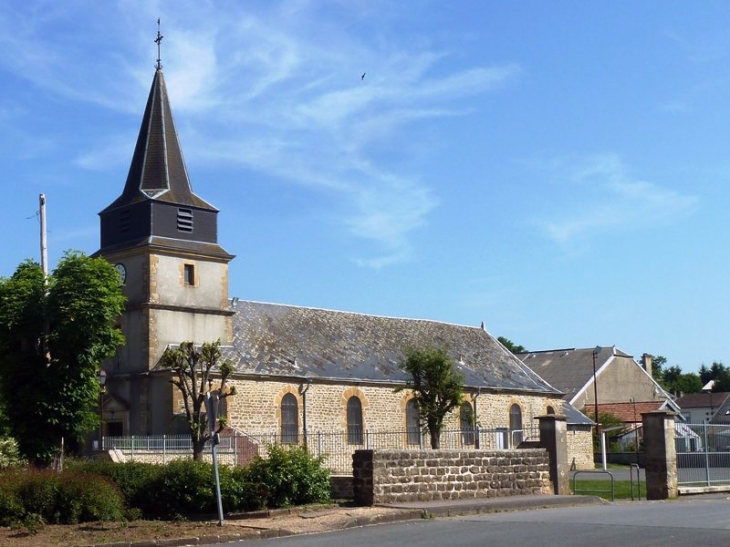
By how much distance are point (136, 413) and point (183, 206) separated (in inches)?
334

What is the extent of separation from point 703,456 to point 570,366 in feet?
163

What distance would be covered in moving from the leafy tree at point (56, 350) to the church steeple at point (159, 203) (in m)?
11.1

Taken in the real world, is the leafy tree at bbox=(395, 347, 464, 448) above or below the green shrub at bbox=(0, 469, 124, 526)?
above

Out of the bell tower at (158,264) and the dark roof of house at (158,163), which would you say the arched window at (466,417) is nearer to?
the bell tower at (158,264)

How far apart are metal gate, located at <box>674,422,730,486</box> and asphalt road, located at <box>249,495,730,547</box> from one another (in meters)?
5.47

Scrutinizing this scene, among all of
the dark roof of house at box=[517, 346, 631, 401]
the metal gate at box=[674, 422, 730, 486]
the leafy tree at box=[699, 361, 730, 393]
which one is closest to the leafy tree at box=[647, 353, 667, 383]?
the leafy tree at box=[699, 361, 730, 393]

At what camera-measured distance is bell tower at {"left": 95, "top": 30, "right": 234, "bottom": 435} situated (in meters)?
38.4

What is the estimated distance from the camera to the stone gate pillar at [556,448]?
Answer: 2212 centimetres

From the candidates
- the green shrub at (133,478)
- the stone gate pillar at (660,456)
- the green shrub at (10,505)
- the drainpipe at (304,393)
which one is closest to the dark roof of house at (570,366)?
the drainpipe at (304,393)

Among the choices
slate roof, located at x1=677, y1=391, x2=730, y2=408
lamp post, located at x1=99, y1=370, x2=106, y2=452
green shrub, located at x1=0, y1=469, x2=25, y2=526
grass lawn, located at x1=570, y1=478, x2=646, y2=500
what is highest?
lamp post, located at x1=99, y1=370, x2=106, y2=452

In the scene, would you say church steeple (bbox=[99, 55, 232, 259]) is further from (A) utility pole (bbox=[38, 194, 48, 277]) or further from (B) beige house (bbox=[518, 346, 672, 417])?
(B) beige house (bbox=[518, 346, 672, 417])

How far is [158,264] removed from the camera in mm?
39031

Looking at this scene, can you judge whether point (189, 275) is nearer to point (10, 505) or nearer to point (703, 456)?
point (703, 456)

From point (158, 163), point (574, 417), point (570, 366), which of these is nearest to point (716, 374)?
point (570, 366)
